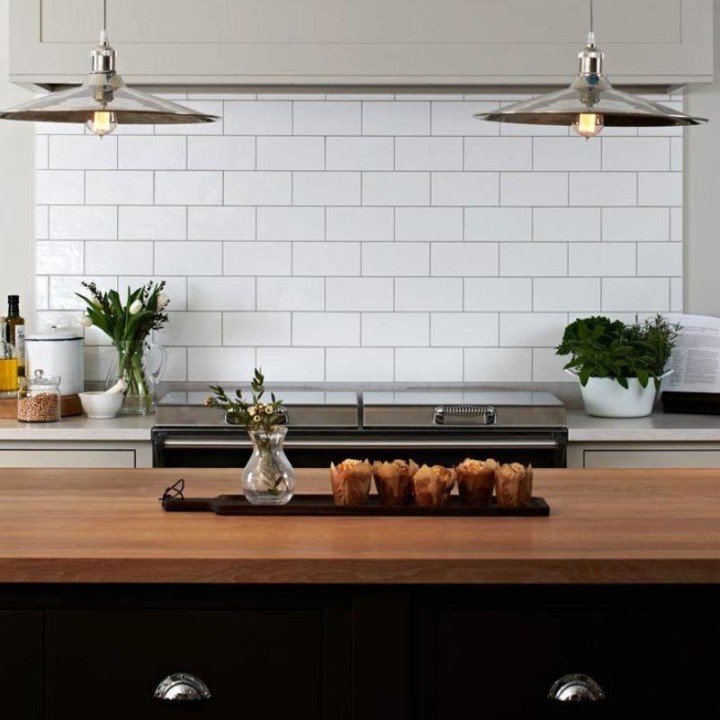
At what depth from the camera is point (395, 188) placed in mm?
4949

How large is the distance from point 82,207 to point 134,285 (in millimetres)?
354

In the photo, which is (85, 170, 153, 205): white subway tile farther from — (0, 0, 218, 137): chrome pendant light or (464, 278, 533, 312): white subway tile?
(0, 0, 218, 137): chrome pendant light

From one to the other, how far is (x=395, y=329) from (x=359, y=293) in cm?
20

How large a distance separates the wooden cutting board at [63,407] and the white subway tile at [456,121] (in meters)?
1.68

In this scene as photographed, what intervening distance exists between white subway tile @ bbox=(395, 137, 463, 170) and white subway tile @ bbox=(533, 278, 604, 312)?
560 mm

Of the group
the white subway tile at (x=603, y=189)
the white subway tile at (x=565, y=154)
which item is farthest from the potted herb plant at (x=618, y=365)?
the white subway tile at (x=565, y=154)

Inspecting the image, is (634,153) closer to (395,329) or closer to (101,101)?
(395,329)

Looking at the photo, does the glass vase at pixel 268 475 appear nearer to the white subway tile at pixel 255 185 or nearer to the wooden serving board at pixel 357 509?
the wooden serving board at pixel 357 509

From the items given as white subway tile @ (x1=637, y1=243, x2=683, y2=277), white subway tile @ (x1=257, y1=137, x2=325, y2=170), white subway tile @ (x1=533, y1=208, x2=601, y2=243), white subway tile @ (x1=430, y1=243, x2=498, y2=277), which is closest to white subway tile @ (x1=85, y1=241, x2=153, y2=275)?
white subway tile @ (x1=257, y1=137, x2=325, y2=170)

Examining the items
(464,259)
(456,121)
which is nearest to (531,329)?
(464,259)

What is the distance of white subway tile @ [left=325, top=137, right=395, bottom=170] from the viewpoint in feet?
16.2
